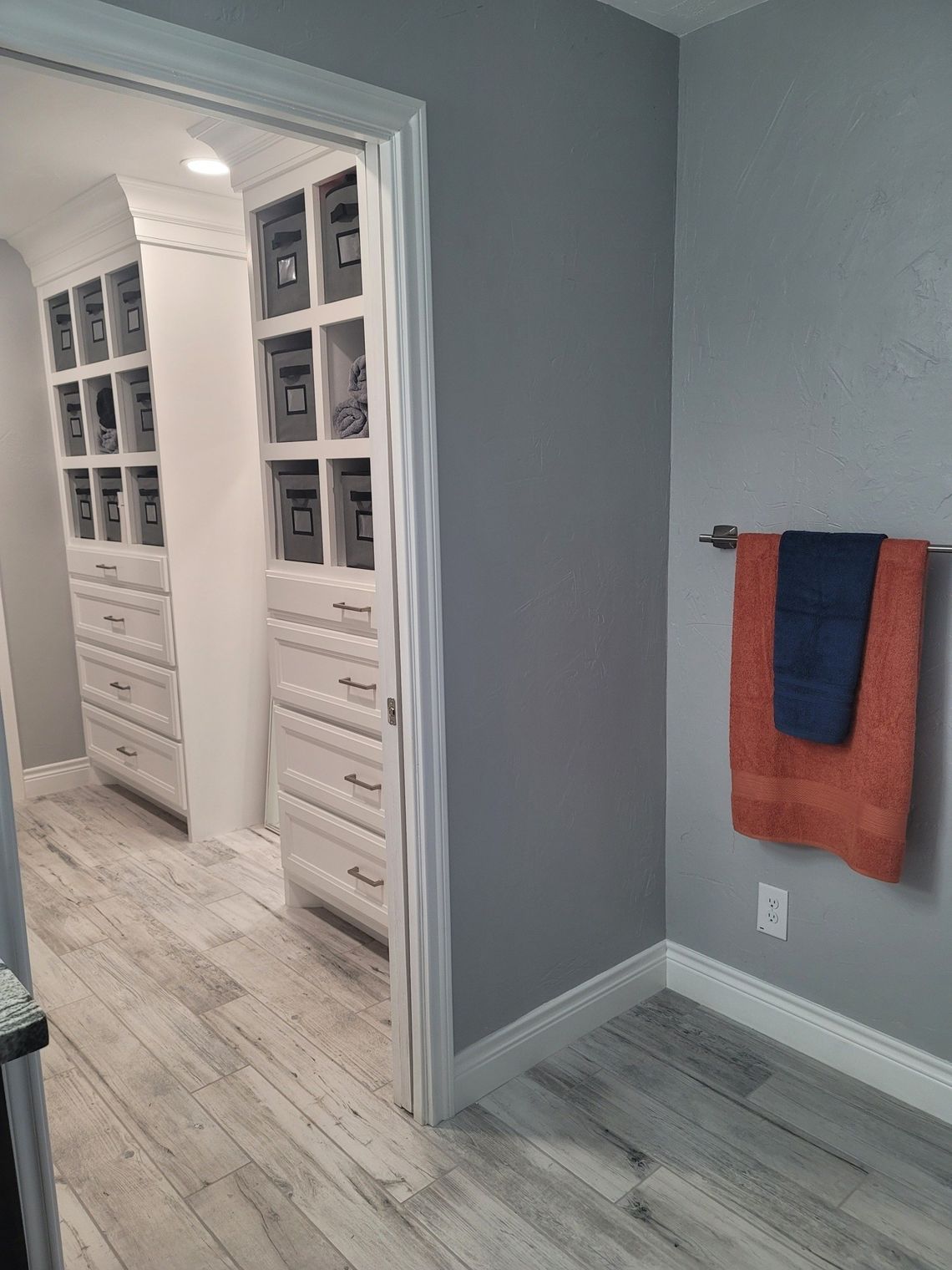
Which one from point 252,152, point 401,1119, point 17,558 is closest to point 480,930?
point 401,1119

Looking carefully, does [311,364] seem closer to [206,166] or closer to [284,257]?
[284,257]

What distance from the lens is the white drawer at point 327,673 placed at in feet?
8.29

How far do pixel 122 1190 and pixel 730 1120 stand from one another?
1212mm

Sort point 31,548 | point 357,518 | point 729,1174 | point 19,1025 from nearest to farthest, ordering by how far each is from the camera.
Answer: point 19,1025
point 729,1174
point 357,518
point 31,548

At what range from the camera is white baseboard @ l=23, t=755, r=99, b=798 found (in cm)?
409

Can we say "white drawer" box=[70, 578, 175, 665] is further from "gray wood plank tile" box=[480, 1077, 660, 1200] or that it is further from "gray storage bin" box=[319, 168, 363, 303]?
"gray wood plank tile" box=[480, 1077, 660, 1200]

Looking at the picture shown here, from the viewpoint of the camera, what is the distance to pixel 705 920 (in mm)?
2412

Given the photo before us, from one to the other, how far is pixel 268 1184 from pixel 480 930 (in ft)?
2.04

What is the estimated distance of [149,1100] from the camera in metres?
2.12

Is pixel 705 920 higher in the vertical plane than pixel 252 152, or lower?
lower

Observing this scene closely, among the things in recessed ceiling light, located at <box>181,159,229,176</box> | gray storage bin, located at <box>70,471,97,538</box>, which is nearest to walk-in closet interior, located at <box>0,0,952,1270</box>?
recessed ceiling light, located at <box>181,159,229,176</box>

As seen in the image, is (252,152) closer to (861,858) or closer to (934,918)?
(861,858)

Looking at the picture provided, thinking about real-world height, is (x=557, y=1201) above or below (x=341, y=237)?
below

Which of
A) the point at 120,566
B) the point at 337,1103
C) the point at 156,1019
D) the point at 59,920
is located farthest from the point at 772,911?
the point at 120,566
